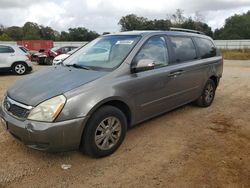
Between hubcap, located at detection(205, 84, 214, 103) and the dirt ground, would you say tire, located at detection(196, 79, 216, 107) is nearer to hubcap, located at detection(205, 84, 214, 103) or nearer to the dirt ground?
hubcap, located at detection(205, 84, 214, 103)

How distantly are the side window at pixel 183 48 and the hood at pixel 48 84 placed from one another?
176cm

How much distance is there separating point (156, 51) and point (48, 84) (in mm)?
1879

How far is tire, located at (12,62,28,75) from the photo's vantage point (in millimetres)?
13352

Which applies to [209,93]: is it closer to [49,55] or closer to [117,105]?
[117,105]

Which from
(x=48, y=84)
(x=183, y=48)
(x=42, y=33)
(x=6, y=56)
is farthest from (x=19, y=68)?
(x=42, y=33)

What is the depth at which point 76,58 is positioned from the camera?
5.04 m

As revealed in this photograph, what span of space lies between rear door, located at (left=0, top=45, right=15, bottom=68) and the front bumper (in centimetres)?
1015

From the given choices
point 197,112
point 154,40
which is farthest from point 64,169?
point 197,112

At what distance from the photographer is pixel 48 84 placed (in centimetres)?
403

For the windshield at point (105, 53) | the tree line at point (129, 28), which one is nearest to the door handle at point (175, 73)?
the windshield at point (105, 53)

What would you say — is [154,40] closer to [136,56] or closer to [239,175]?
[136,56]

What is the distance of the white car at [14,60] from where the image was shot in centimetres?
1308

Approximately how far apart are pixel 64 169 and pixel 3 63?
1053 centimetres

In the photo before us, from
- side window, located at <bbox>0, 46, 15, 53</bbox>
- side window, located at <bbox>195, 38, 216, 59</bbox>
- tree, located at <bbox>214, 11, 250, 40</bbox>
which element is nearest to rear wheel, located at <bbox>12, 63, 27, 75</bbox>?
side window, located at <bbox>0, 46, 15, 53</bbox>
